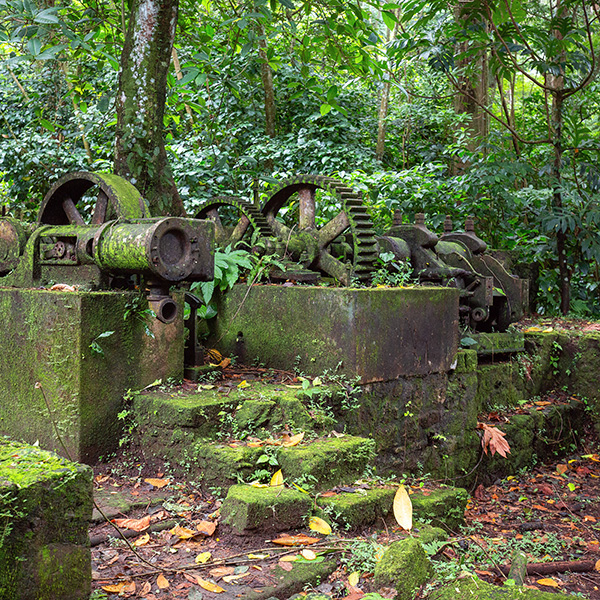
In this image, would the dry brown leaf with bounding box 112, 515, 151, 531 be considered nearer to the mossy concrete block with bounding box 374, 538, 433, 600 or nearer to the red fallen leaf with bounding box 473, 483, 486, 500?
the mossy concrete block with bounding box 374, 538, 433, 600

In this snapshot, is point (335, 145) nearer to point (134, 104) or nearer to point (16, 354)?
point (134, 104)

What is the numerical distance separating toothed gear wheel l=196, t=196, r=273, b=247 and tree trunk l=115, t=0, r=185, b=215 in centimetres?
85

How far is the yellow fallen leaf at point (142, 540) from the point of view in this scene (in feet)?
10.1

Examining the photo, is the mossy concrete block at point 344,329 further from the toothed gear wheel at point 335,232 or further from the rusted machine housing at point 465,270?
the rusted machine housing at point 465,270

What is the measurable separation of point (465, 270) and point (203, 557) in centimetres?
410

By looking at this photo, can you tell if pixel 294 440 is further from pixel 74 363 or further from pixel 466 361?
pixel 466 361

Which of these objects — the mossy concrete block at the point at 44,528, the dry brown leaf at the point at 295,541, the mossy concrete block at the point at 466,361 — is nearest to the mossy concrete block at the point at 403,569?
the dry brown leaf at the point at 295,541

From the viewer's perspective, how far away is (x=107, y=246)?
4.06 meters

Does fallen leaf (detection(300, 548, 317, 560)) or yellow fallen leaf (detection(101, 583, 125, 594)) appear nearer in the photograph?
yellow fallen leaf (detection(101, 583, 125, 594))

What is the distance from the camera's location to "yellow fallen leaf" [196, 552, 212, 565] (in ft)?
9.45

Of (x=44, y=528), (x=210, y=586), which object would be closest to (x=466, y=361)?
(x=210, y=586)

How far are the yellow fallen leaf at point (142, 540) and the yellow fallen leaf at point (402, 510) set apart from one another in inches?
52.3

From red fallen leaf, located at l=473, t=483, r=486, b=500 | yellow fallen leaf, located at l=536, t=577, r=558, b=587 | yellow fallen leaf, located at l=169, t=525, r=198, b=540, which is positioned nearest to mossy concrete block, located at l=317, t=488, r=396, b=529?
yellow fallen leaf, located at l=169, t=525, r=198, b=540

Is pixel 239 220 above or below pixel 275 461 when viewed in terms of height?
above
